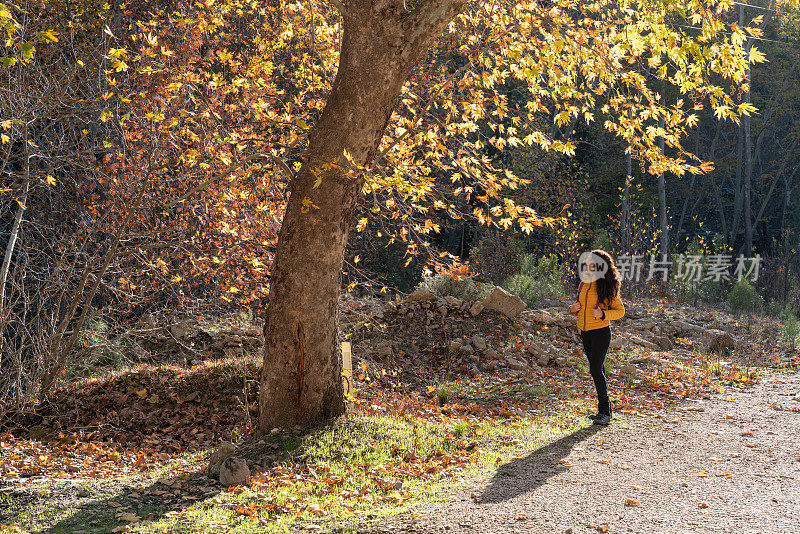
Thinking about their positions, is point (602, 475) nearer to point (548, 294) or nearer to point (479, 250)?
point (548, 294)

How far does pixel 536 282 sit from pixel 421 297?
3165mm

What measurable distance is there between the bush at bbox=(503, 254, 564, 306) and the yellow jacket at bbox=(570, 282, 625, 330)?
651cm

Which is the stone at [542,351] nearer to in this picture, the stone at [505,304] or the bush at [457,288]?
the stone at [505,304]

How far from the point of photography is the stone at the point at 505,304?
10875 millimetres

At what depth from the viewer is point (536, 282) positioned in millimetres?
13062

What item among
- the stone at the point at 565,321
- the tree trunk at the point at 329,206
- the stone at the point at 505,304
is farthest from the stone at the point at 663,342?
the tree trunk at the point at 329,206

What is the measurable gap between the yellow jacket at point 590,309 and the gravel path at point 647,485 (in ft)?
3.52

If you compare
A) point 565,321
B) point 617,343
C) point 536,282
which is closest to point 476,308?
point 565,321

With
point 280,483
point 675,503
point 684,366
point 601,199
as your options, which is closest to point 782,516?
point 675,503

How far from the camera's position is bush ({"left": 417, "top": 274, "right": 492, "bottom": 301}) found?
38.2ft

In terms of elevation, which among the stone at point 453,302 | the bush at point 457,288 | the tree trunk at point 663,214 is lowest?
the stone at point 453,302

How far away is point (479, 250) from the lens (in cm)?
1581

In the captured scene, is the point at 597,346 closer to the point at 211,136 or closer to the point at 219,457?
the point at 219,457

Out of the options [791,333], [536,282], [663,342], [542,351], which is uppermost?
[536,282]
